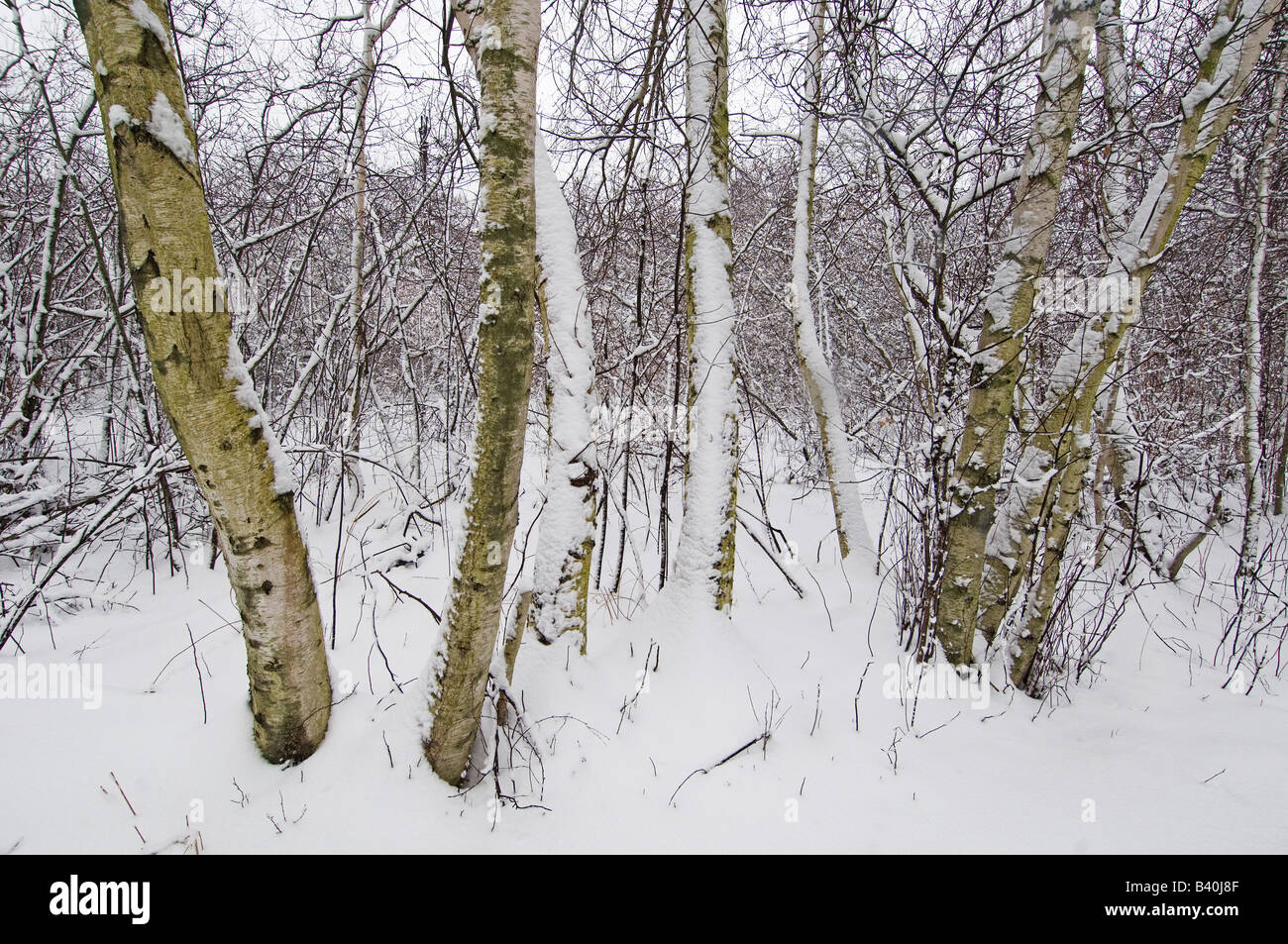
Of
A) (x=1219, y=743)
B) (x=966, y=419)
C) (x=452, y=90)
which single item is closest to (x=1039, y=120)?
(x=966, y=419)

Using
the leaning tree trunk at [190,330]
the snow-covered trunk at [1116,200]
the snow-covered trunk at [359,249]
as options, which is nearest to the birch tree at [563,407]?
the leaning tree trunk at [190,330]

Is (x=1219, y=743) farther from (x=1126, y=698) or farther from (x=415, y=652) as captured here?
(x=415, y=652)

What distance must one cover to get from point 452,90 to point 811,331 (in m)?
2.62

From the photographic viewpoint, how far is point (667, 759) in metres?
2.20

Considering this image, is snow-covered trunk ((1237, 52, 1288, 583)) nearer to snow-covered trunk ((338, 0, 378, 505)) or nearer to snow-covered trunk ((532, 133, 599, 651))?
snow-covered trunk ((532, 133, 599, 651))

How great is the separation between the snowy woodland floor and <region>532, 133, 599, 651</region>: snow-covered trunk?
1.22 ft

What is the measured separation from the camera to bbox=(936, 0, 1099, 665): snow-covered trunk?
2373 millimetres

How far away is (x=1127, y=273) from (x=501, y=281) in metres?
2.99

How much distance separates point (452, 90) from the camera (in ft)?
8.05

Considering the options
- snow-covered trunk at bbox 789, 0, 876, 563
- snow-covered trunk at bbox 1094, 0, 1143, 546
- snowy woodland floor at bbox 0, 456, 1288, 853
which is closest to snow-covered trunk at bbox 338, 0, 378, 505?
snowy woodland floor at bbox 0, 456, 1288, 853

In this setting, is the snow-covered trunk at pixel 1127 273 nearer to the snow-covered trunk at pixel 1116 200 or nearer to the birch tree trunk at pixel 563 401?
the snow-covered trunk at pixel 1116 200

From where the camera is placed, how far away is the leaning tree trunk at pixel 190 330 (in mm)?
1434

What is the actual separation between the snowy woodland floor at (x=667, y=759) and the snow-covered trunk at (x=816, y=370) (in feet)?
3.31
